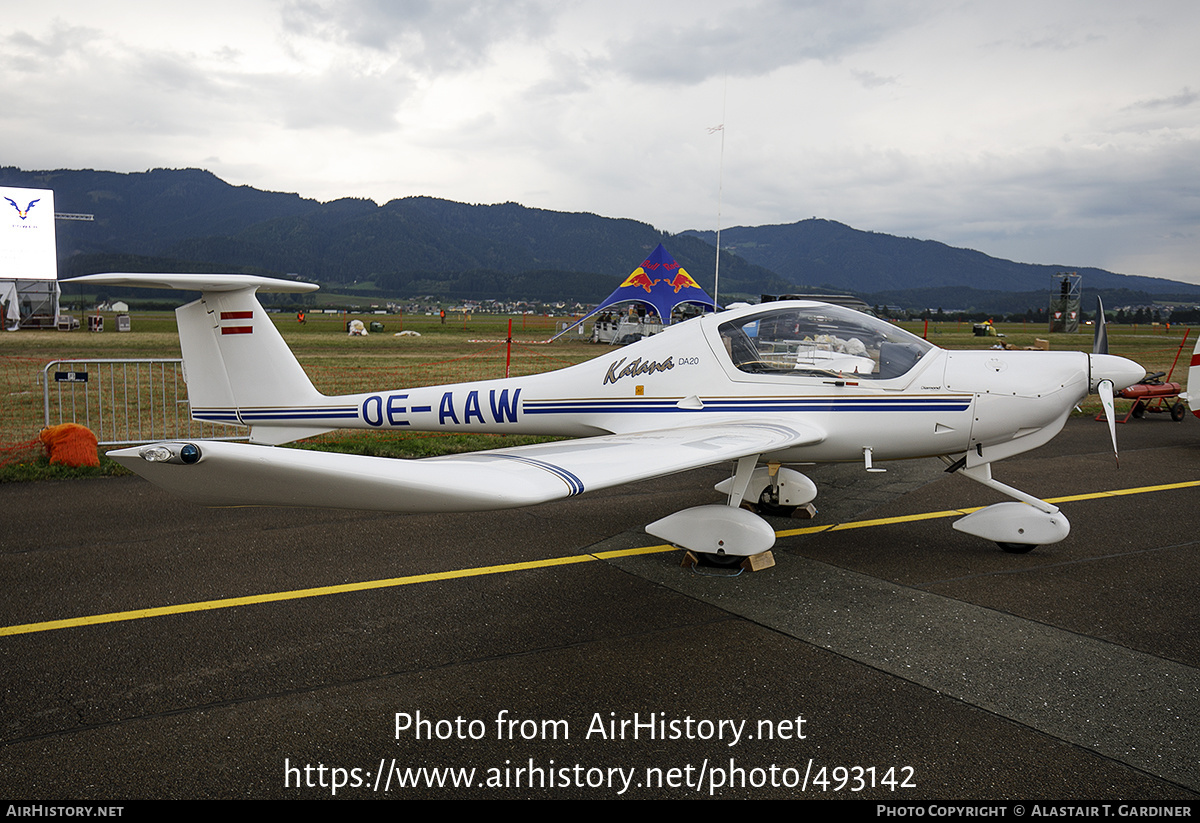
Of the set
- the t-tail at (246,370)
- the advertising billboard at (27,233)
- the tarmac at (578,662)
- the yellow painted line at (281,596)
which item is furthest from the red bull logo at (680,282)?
the advertising billboard at (27,233)

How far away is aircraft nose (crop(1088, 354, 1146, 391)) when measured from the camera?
5.68m

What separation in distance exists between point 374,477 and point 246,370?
4.05 metres

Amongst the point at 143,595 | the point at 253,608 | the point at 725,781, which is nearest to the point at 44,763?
the point at 253,608

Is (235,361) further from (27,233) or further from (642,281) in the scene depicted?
(27,233)

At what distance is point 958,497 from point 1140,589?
2.72 m

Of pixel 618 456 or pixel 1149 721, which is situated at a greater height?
pixel 618 456

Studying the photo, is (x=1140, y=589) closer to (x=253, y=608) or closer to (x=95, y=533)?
(x=253, y=608)

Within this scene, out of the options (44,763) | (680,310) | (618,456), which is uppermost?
(680,310)

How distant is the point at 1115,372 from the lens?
5.68 metres

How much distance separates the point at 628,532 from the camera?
6551 millimetres

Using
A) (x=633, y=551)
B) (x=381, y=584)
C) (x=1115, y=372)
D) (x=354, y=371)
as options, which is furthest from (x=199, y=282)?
(x=354, y=371)

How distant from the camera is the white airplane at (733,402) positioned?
17.7 feet

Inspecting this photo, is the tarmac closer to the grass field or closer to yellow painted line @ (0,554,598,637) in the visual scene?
yellow painted line @ (0,554,598,637)

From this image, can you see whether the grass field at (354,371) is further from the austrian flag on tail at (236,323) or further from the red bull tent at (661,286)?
the austrian flag on tail at (236,323)
